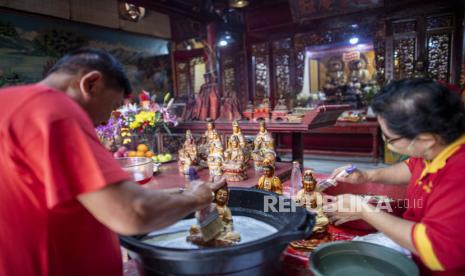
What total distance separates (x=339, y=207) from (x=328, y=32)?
620 cm

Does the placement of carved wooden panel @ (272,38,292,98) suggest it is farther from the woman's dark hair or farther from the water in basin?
the woman's dark hair

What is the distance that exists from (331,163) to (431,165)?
17.6 feet

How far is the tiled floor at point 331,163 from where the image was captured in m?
5.76

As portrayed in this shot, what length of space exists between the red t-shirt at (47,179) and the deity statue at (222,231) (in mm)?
344

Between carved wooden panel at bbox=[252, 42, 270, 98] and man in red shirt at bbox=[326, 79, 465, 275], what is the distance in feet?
22.0

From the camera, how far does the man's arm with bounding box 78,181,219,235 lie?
69 cm

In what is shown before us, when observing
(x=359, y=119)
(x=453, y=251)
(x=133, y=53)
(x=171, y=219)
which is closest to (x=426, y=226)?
(x=453, y=251)

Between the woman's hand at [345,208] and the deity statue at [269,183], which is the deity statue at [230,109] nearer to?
the deity statue at [269,183]

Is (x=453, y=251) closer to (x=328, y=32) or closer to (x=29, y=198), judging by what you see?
(x=29, y=198)

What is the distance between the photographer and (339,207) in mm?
1229

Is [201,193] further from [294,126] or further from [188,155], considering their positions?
[294,126]

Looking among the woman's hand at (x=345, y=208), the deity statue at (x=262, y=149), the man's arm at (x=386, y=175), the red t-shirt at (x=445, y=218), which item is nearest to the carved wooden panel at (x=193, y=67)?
the deity statue at (x=262, y=149)

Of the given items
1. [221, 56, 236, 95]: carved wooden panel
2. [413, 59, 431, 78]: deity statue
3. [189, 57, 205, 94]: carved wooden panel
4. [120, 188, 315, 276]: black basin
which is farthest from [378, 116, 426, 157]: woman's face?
[189, 57, 205, 94]: carved wooden panel

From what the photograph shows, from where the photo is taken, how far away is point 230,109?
3275mm
